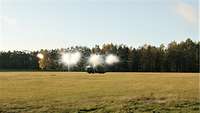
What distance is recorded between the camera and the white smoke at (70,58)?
171 m

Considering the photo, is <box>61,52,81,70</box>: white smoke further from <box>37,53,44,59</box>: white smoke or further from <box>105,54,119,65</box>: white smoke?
<box>105,54,119,65</box>: white smoke

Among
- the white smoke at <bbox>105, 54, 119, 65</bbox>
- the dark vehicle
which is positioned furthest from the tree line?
the dark vehicle

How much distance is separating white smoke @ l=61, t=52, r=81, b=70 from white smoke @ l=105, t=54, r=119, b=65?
15.2m

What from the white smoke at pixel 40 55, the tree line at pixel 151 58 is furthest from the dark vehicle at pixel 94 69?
the white smoke at pixel 40 55

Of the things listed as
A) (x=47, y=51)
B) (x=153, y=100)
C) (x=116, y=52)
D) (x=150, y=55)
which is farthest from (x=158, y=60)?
(x=153, y=100)

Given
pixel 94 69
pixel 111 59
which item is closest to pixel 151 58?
pixel 111 59

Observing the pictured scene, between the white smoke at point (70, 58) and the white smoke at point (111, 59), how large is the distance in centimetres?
1517

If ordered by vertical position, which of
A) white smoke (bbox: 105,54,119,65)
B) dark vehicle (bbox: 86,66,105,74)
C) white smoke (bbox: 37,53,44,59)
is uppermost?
white smoke (bbox: 37,53,44,59)

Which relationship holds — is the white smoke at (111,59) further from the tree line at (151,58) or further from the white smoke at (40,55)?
the white smoke at (40,55)

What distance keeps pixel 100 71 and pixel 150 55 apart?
67338mm

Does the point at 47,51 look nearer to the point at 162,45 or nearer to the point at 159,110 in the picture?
the point at 162,45

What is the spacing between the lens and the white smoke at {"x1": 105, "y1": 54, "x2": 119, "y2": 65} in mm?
155750

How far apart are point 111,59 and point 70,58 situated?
1041 inches

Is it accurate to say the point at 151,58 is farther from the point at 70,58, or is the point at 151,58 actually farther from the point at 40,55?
the point at 40,55
